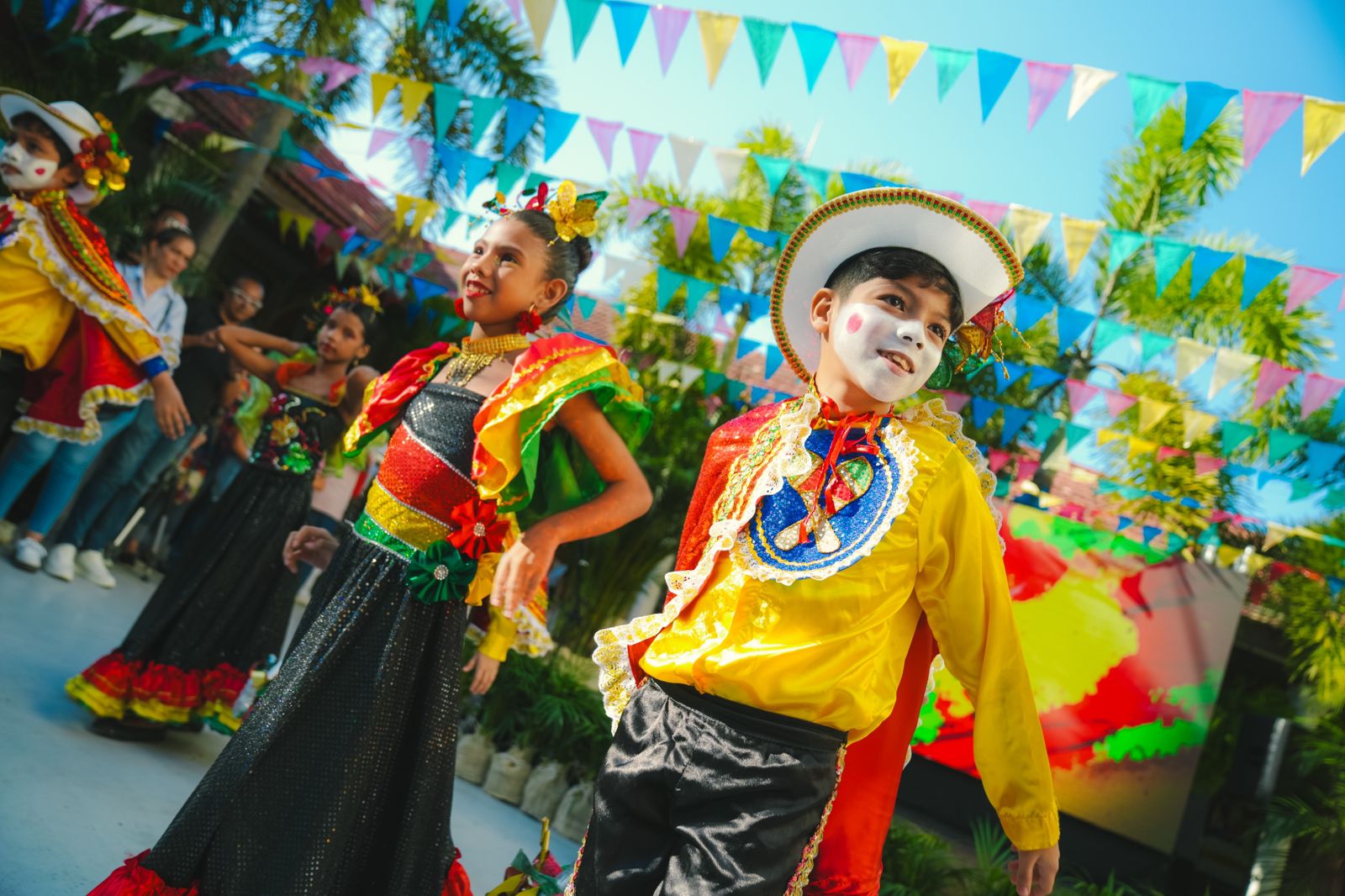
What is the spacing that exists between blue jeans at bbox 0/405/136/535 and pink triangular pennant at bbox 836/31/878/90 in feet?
12.1

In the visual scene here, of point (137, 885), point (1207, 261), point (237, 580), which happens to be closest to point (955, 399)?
point (1207, 261)

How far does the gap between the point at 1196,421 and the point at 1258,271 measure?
2493 mm

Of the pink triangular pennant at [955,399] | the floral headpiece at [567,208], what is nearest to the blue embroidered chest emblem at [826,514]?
the floral headpiece at [567,208]

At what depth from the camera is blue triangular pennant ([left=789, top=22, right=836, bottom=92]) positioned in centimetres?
438

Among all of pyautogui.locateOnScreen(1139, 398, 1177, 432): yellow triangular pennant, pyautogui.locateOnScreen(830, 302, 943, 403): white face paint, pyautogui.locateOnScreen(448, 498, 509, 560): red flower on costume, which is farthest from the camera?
pyautogui.locateOnScreen(1139, 398, 1177, 432): yellow triangular pennant

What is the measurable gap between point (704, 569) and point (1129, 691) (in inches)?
278

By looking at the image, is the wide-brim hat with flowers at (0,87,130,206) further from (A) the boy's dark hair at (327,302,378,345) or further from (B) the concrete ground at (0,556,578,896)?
(B) the concrete ground at (0,556,578,896)

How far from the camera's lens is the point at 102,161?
3885 millimetres

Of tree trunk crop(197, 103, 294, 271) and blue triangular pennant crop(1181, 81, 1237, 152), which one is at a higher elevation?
blue triangular pennant crop(1181, 81, 1237, 152)

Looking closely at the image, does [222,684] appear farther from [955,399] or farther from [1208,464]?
[1208,464]

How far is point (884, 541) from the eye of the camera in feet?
5.41

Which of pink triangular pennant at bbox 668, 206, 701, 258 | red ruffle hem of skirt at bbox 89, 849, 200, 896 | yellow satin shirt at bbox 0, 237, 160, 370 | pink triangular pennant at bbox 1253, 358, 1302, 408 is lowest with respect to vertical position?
red ruffle hem of skirt at bbox 89, 849, 200, 896

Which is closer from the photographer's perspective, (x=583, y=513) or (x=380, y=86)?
(x=583, y=513)

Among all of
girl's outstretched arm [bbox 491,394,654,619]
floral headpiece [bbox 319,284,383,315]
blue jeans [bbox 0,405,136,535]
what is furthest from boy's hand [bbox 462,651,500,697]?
blue jeans [bbox 0,405,136,535]
